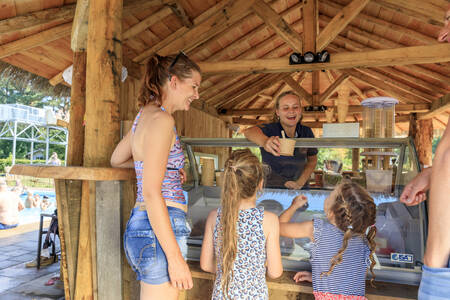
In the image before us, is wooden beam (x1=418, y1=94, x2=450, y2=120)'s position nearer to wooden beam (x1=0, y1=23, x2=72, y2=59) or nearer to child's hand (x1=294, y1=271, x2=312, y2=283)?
child's hand (x1=294, y1=271, x2=312, y2=283)

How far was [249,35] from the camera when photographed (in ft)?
20.2

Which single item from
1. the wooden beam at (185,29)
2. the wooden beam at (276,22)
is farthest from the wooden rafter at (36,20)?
the wooden beam at (276,22)

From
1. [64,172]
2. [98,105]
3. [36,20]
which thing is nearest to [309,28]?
[36,20]

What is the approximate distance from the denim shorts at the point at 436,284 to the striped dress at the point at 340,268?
Result: 544 mm

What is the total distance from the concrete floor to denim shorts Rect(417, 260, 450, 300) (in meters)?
3.25

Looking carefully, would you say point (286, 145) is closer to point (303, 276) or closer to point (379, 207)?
point (379, 207)

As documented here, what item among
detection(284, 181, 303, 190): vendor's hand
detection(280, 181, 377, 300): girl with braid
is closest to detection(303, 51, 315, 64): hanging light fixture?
detection(284, 181, 303, 190): vendor's hand

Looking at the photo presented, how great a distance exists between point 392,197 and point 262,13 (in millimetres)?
4082

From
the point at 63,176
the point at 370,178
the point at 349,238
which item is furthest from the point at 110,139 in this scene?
the point at 370,178

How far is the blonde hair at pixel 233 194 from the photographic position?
1386 mm

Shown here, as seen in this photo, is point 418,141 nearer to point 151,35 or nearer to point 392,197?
point 151,35

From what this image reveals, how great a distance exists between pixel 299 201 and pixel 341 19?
3985 mm

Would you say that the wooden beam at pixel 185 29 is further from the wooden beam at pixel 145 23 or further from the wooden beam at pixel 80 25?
the wooden beam at pixel 80 25

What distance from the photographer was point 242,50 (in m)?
6.64
